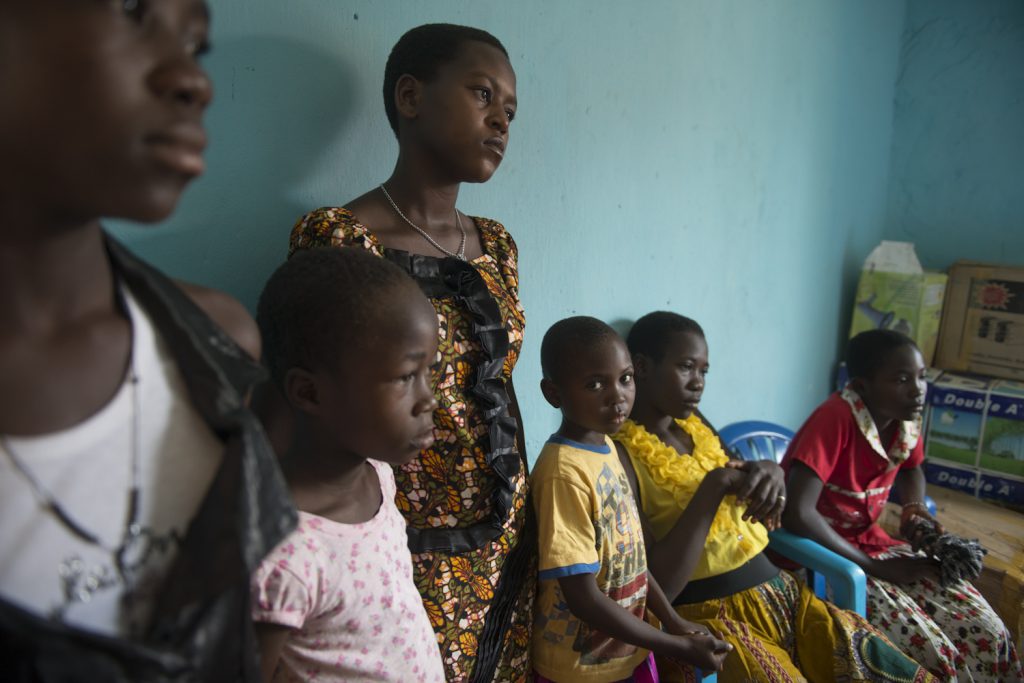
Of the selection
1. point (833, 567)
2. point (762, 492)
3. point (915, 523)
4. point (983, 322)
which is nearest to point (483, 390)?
point (762, 492)

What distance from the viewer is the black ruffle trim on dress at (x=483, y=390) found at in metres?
1.19

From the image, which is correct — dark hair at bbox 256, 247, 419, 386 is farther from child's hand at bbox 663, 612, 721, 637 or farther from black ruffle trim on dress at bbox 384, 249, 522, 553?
child's hand at bbox 663, 612, 721, 637

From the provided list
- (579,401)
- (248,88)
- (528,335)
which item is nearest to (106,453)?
(248,88)

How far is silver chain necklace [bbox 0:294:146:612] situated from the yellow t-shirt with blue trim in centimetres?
85

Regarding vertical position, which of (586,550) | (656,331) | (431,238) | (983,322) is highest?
(431,238)

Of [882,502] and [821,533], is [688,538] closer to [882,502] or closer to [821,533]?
[821,533]

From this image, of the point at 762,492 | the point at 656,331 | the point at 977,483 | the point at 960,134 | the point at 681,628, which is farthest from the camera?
the point at 960,134

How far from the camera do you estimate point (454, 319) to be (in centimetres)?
119

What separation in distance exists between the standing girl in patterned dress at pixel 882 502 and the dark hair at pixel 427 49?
4.80ft

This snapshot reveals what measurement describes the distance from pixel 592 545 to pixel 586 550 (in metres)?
0.02

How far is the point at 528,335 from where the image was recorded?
5.72 feet

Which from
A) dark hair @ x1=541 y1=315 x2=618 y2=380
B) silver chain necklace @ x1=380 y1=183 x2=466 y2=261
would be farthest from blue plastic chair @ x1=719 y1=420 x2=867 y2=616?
silver chain necklace @ x1=380 y1=183 x2=466 y2=261

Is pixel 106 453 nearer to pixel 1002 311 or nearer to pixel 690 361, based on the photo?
pixel 690 361

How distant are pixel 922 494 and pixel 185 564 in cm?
233
